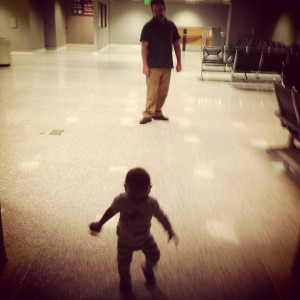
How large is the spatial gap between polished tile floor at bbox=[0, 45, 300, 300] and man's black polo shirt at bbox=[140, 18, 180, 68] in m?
0.89

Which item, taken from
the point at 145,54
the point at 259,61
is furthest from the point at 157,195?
the point at 259,61

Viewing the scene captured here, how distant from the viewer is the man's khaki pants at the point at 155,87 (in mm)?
4848

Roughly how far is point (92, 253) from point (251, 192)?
1586mm

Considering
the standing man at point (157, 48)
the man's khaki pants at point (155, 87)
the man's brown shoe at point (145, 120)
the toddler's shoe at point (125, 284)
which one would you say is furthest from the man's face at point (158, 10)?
the toddler's shoe at point (125, 284)

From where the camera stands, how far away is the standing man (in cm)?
465

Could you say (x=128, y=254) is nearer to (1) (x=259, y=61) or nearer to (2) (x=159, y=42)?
(2) (x=159, y=42)

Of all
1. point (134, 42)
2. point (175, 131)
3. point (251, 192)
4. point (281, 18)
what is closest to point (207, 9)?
point (134, 42)

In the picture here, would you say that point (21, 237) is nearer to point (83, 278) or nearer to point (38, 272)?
point (38, 272)

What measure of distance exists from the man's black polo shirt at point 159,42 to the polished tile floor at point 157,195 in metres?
0.89

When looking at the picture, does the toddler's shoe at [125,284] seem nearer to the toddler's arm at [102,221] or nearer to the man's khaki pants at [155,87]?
the toddler's arm at [102,221]

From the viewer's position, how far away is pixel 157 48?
4730mm

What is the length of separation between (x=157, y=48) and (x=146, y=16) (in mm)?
20626

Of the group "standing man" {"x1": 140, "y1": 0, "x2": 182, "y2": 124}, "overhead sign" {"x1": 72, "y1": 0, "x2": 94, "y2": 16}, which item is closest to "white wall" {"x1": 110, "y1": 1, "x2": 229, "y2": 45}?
"overhead sign" {"x1": 72, "y1": 0, "x2": 94, "y2": 16}

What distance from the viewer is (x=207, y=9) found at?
23.3m
